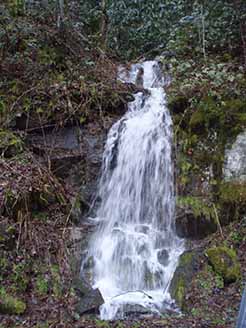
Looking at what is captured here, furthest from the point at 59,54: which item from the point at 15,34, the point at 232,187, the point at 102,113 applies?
the point at 232,187

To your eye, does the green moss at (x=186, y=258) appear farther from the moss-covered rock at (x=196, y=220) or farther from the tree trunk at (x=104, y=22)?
the tree trunk at (x=104, y=22)

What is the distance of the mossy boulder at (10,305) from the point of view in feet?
15.8

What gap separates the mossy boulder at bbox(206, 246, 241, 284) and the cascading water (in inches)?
22.5

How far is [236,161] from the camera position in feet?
21.1

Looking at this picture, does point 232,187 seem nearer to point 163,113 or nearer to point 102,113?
point 163,113

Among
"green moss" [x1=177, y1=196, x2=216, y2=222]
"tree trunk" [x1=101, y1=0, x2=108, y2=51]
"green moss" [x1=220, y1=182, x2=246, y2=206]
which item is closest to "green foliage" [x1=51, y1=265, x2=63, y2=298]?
"green moss" [x1=177, y1=196, x2=216, y2=222]

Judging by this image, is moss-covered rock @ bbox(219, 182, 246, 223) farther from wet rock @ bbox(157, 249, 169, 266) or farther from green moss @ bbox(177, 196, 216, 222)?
wet rock @ bbox(157, 249, 169, 266)

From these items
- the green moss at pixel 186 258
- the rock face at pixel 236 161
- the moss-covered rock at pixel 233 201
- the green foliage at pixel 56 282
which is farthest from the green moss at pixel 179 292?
the rock face at pixel 236 161

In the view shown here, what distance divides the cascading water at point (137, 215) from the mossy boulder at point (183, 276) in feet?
0.35

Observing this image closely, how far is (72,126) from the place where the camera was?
295 inches

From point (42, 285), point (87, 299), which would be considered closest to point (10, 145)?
point (42, 285)

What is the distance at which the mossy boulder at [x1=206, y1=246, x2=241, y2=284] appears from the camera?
5219 millimetres

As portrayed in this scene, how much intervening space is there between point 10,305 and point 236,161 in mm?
3795

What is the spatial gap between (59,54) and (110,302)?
5.63 m
